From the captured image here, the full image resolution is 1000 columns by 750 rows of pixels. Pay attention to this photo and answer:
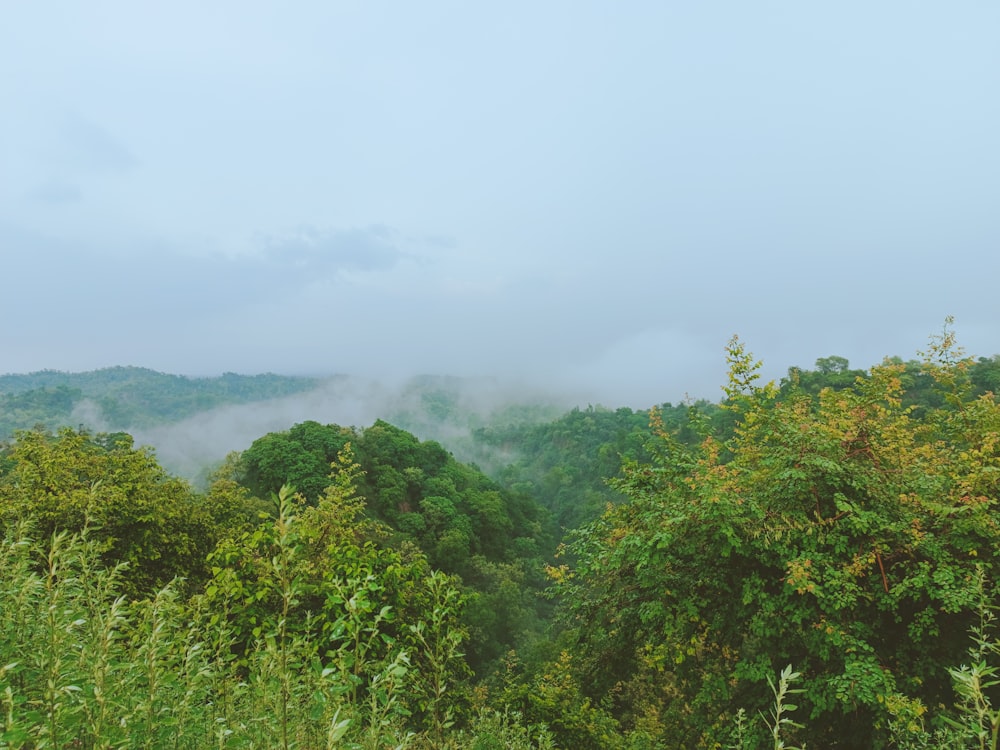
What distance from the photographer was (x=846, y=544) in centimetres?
621

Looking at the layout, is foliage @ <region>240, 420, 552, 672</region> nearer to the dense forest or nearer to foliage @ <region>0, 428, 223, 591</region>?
foliage @ <region>0, 428, 223, 591</region>

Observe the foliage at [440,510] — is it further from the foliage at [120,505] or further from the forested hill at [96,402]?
the forested hill at [96,402]

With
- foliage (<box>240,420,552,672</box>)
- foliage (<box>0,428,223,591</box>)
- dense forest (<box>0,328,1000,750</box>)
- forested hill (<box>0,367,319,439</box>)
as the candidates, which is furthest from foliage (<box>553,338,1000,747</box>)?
forested hill (<box>0,367,319,439</box>)

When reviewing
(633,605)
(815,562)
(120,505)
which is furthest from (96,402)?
(815,562)

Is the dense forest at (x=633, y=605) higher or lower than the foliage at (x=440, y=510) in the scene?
higher

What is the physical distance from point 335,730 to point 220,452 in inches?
5976

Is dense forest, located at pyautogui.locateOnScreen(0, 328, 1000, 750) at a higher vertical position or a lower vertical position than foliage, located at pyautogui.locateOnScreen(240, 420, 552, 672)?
higher

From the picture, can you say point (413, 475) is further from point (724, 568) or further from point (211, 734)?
point (211, 734)

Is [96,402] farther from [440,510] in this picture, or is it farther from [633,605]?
[633,605]

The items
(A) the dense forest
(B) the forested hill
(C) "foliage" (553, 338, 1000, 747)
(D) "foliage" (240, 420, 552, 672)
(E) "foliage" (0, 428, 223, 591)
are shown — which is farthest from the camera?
(B) the forested hill

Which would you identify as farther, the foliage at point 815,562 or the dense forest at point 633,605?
the foliage at point 815,562

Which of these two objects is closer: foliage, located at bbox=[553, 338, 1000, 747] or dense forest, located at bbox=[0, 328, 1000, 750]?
dense forest, located at bbox=[0, 328, 1000, 750]

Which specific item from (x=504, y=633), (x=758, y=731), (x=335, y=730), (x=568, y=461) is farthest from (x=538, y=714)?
(x=568, y=461)

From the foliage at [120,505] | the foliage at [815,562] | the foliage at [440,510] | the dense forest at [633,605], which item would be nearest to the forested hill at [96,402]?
the foliage at [440,510]
